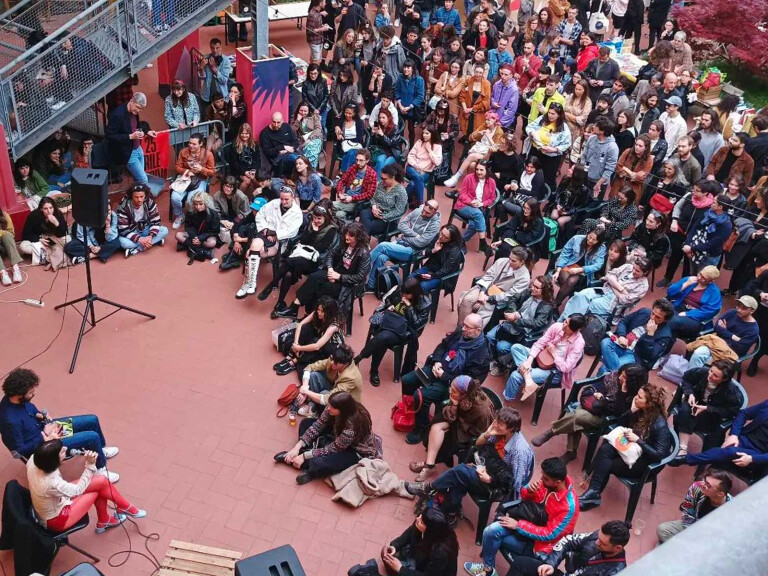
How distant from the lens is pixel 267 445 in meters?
7.74

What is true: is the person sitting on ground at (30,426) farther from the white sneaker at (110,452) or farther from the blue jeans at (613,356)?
the blue jeans at (613,356)

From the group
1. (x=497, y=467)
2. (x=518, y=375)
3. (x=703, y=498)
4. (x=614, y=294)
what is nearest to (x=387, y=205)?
(x=614, y=294)

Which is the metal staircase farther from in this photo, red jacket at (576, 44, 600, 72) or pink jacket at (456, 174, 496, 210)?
red jacket at (576, 44, 600, 72)

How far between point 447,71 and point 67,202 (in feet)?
20.2

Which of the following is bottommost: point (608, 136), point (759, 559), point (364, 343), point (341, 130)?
point (364, 343)

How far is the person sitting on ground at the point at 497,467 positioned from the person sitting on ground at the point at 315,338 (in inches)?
81.9

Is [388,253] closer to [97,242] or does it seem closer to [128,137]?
[97,242]

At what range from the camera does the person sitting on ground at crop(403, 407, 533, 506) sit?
655 centimetres

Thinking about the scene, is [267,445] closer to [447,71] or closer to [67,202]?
[67,202]

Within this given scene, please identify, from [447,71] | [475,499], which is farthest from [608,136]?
[475,499]

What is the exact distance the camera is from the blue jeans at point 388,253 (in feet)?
32.0

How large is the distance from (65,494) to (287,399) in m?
2.59

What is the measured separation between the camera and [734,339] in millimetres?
8336

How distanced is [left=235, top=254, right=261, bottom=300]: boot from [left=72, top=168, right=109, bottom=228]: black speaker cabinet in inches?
81.6
